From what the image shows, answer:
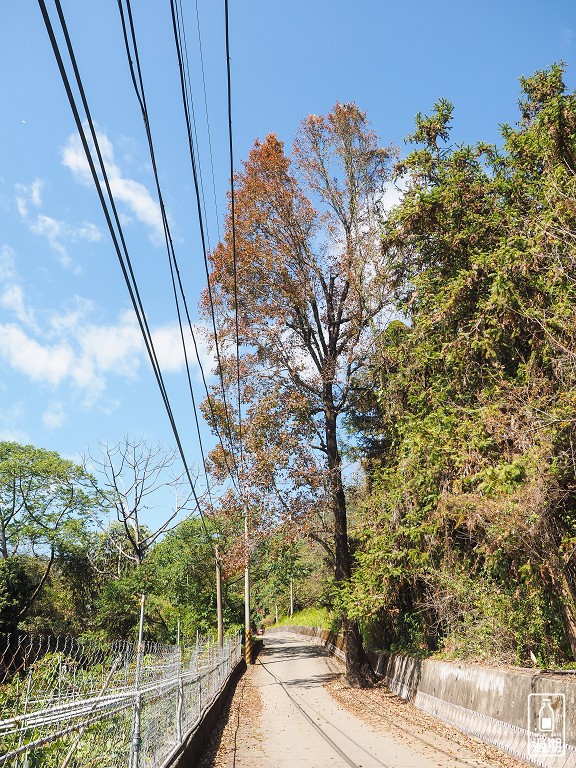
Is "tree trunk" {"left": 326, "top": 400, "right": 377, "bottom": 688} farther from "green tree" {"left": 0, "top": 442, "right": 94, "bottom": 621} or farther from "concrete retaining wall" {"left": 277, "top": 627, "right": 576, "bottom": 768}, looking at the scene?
"green tree" {"left": 0, "top": 442, "right": 94, "bottom": 621}

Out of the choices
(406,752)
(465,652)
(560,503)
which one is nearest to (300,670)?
(465,652)

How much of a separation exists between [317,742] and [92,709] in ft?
25.7

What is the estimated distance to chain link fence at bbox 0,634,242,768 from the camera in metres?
3.37

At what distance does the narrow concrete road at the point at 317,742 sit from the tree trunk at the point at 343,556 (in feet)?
3.94

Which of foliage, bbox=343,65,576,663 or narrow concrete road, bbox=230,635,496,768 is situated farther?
foliage, bbox=343,65,576,663

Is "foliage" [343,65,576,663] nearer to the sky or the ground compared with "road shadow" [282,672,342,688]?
nearer to the sky

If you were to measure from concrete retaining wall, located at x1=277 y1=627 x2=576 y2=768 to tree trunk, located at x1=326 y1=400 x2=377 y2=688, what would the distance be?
Result: 3.59 meters

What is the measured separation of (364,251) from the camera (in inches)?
738

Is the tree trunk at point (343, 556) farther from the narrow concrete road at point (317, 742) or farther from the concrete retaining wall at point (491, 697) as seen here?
the concrete retaining wall at point (491, 697)

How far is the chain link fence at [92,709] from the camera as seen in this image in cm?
337

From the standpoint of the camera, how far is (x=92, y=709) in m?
3.22

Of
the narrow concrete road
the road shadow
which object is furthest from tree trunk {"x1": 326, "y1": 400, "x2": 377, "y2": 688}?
the road shadow

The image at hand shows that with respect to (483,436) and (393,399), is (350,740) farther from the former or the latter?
(393,399)

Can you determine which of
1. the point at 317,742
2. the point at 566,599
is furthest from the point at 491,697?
the point at 317,742
